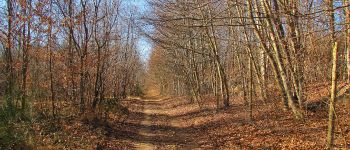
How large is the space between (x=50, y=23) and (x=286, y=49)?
349 inches

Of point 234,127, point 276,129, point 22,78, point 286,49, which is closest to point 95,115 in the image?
point 22,78

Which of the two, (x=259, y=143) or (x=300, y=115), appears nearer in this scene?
(x=259, y=143)

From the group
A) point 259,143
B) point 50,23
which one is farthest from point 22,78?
point 259,143

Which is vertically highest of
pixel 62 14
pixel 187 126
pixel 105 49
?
pixel 62 14

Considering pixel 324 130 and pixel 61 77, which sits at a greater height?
pixel 61 77

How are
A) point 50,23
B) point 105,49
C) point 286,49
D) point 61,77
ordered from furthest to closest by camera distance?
1. point 105,49
2. point 61,77
3. point 50,23
4. point 286,49

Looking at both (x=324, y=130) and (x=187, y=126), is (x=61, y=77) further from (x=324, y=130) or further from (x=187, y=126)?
(x=324, y=130)

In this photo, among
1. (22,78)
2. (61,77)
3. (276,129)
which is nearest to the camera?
(276,129)

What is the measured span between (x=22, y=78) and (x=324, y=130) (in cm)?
1193

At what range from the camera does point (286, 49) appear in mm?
10734

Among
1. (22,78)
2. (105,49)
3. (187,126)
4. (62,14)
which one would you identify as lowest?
(187,126)

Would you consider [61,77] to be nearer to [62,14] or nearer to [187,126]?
[62,14]

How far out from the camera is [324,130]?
35.9 feet

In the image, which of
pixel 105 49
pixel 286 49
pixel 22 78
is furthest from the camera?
pixel 105 49
